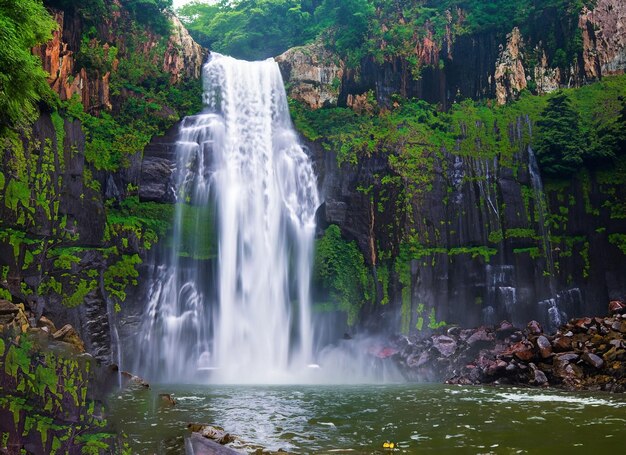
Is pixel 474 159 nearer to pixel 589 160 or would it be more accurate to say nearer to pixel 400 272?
pixel 589 160

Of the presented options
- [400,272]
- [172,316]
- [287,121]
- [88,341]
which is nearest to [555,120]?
[400,272]

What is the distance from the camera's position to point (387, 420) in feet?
32.9

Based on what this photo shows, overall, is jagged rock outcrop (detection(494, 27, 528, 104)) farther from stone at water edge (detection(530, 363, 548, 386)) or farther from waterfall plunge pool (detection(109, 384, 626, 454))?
waterfall plunge pool (detection(109, 384, 626, 454))

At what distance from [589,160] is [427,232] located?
8244mm

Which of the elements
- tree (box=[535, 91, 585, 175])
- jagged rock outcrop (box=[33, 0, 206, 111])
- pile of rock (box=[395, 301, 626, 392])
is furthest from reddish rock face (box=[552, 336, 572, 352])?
jagged rock outcrop (box=[33, 0, 206, 111])

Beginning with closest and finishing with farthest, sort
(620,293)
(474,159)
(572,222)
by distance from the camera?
(620,293) → (572,222) → (474,159)

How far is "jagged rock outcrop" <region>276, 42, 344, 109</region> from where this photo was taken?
30109 mm

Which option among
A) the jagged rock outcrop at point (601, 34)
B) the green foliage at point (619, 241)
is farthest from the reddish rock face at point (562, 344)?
the jagged rock outcrop at point (601, 34)

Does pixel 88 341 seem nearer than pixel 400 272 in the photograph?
Yes

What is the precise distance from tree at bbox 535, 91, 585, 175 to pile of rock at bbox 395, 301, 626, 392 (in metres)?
8.07

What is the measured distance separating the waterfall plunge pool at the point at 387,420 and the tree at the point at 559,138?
13.3 meters

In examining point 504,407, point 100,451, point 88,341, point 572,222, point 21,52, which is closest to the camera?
point 100,451

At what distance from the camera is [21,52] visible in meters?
10.1

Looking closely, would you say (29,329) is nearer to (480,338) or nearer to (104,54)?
(480,338)
